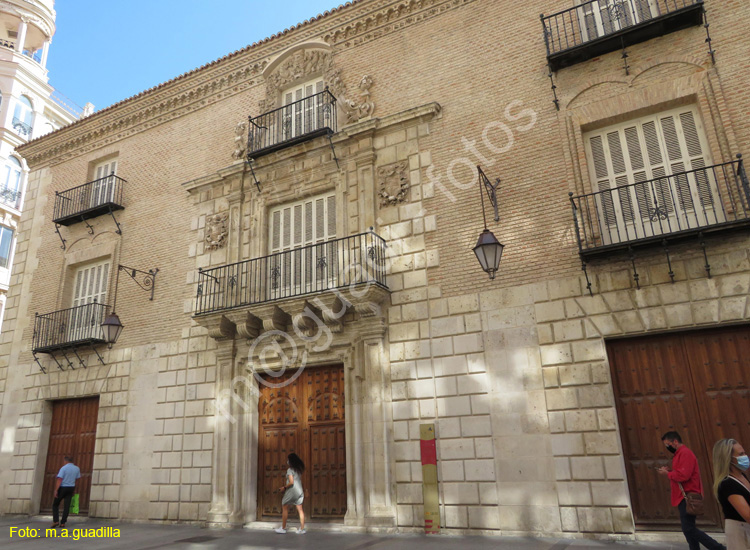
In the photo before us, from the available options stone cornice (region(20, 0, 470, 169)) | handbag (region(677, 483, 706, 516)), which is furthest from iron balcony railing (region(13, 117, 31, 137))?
handbag (region(677, 483, 706, 516))

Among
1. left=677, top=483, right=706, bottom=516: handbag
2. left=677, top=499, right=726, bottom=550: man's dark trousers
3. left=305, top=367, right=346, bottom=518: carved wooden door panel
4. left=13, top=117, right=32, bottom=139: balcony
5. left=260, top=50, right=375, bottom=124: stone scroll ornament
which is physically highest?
left=13, top=117, right=32, bottom=139: balcony

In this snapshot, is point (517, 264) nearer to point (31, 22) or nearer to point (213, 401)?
point (213, 401)

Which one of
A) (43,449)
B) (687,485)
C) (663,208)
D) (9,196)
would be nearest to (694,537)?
(687,485)

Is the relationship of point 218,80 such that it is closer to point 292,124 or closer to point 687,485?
point 292,124

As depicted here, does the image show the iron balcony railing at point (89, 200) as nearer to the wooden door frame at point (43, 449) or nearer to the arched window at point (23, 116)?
the wooden door frame at point (43, 449)

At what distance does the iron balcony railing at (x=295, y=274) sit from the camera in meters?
10.1

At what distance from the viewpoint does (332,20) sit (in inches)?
482

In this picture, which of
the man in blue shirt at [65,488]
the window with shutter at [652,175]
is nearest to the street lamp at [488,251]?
the window with shutter at [652,175]

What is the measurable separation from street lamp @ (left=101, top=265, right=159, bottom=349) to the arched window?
1964 centimetres

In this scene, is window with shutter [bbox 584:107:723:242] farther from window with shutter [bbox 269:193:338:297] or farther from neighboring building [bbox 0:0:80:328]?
neighboring building [bbox 0:0:80:328]

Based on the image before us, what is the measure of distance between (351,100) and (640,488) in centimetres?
899

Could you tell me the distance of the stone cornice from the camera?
11.6m

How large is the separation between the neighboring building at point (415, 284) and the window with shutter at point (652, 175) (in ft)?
0.12

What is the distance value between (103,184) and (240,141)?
483 centimetres
